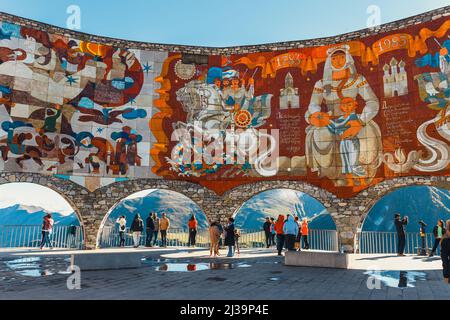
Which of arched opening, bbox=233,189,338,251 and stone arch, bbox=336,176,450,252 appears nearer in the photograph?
stone arch, bbox=336,176,450,252

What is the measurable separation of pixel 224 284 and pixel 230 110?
46.4ft

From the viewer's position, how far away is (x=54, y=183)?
18.2 metres

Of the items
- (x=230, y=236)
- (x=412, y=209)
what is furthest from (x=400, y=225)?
(x=412, y=209)

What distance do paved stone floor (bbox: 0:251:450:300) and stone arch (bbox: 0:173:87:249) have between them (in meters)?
7.85

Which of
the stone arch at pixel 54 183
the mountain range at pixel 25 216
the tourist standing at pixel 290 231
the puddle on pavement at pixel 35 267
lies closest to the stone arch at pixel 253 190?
the tourist standing at pixel 290 231

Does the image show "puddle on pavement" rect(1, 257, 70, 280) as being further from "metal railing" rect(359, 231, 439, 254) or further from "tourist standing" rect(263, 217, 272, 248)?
"metal railing" rect(359, 231, 439, 254)

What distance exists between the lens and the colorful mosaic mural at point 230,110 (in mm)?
17406

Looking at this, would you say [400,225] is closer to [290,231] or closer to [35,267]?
[290,231]

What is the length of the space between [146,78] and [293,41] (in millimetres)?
8861

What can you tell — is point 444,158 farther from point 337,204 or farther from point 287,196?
point 287,196

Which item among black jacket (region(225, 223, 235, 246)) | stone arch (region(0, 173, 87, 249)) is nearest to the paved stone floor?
black jacket (region(225, 223, 235, 246))

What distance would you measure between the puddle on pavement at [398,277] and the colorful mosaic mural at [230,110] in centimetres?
857

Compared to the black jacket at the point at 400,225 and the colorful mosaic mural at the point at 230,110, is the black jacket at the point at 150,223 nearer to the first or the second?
the colorful mosaic mural at the point at 230,110

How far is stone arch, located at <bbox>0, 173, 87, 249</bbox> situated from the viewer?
56.8ft
